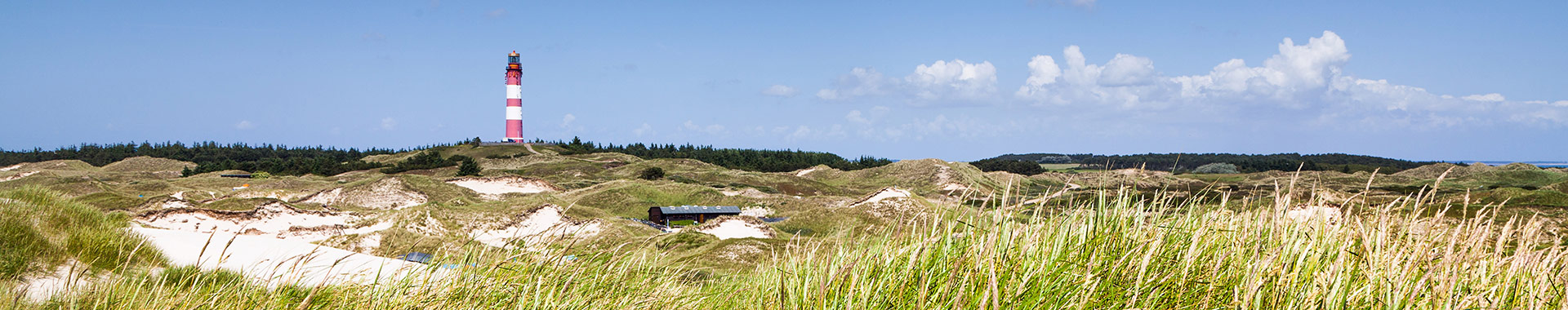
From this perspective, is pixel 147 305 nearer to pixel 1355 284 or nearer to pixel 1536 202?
pixel 1355 284

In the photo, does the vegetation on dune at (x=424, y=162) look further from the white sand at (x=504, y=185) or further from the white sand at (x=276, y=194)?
the white sand at (x=276, y=194)

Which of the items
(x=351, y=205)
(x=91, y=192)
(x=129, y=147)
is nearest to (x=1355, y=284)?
(x=351, y=205)

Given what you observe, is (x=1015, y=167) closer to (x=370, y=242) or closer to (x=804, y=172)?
(x=804, y=172)

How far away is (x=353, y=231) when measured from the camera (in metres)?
27.7

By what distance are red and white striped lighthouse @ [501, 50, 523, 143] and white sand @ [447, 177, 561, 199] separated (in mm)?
32271

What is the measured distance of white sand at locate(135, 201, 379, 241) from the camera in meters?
27.0

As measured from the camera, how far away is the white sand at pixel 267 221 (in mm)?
27000

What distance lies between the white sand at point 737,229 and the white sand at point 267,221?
11150 millimetres

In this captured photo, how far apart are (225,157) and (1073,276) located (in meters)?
102

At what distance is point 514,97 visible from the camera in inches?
3258

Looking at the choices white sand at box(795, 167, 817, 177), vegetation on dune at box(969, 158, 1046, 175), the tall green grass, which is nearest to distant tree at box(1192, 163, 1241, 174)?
vegetation on dune at box(969, 158, 1046, 175)

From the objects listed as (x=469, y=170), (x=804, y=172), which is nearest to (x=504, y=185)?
(x=469, y=170)

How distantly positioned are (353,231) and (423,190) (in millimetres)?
15716

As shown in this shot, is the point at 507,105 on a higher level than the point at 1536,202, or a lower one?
higher
